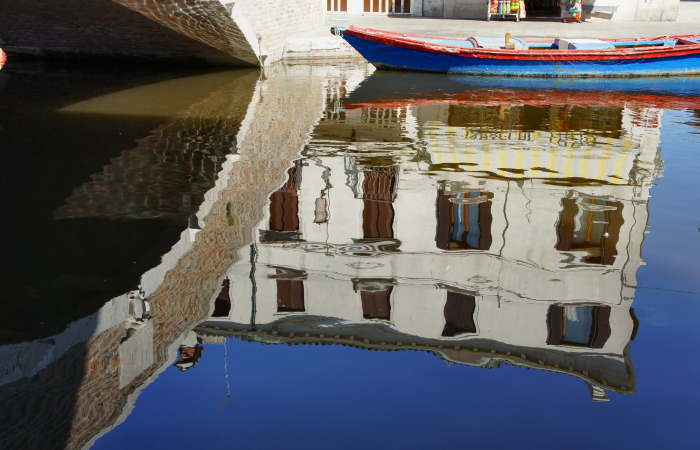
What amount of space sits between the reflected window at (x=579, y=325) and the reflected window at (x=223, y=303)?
7.26 feet

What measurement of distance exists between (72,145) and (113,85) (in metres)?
6.66

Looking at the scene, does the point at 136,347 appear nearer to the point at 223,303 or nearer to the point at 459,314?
the point at 223,303

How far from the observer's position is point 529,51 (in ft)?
56.7

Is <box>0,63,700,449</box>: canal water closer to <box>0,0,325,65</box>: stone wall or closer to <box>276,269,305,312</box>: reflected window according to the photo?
<box>276,269,305,312</box>: reflected window

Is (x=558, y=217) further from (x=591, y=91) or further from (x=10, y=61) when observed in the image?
(x=10, y=61)

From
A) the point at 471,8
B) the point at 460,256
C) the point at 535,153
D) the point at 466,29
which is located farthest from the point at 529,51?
the point at 460,256

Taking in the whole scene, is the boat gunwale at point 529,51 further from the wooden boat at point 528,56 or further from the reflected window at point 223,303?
the reflected window at point 223,303

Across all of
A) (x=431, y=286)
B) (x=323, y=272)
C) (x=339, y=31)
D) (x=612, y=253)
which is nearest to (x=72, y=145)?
(x=323, y=272)

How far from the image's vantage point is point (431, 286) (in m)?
5.45

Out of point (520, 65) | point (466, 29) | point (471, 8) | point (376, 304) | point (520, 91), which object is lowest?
point (376, 304)

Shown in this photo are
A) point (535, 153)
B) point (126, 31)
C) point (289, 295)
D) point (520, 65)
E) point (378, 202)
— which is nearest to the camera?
point (289, 295)

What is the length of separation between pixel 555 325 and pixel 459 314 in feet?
2.15

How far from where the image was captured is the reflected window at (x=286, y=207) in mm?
6758

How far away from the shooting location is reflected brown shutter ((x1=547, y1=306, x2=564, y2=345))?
4715mm
